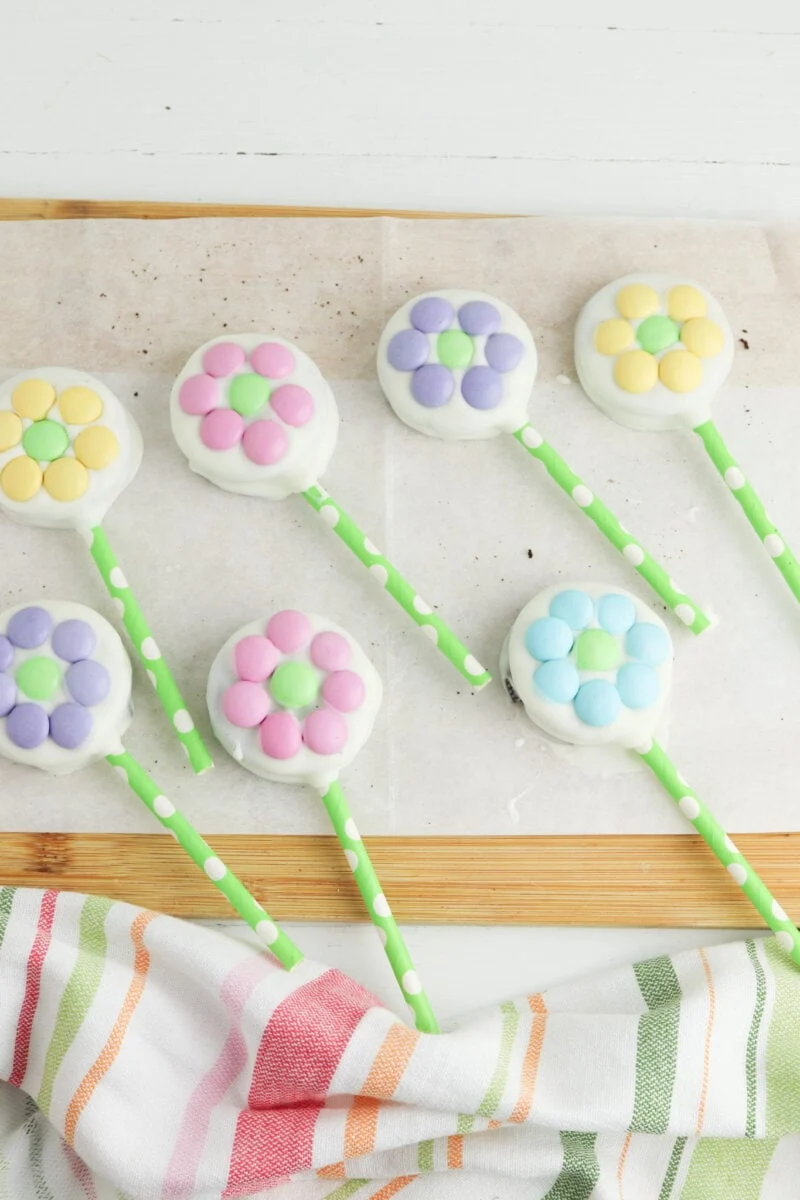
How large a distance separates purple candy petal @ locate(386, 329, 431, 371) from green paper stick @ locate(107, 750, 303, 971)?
32 cm

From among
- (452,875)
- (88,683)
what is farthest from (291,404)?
(452,875)

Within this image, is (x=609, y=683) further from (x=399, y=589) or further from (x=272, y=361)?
(x=272, y=361)

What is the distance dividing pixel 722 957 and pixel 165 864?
14.2 inches

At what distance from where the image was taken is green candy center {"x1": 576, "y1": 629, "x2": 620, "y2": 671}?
2.60 feet

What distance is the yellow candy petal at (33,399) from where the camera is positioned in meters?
0.83

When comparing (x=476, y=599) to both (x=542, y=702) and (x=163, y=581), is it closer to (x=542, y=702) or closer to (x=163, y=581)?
(x=542, y=702)

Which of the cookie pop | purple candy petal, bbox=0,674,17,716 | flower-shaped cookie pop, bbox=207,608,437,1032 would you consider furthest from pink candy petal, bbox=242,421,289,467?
purple candy petal, bbox=0,674,17,716

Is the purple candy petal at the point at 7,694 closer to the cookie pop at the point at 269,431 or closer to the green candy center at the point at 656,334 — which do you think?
the cookie pop at the point at 269,431

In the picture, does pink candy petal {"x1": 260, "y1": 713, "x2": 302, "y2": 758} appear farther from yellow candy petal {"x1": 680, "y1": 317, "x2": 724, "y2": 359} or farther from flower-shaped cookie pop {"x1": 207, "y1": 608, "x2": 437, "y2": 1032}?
yellow candy petal {"x1": 680, "y1": 317, "x2": 724, "y2": 359}

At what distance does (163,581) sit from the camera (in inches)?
33.6

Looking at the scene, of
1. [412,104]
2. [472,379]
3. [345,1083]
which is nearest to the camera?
[345,1083]

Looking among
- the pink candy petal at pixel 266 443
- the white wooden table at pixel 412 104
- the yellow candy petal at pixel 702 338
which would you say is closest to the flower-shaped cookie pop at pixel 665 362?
the yellow candy petal at pixel 702 338

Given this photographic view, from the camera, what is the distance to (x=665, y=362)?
84cm

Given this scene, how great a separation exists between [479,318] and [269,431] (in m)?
0.16
